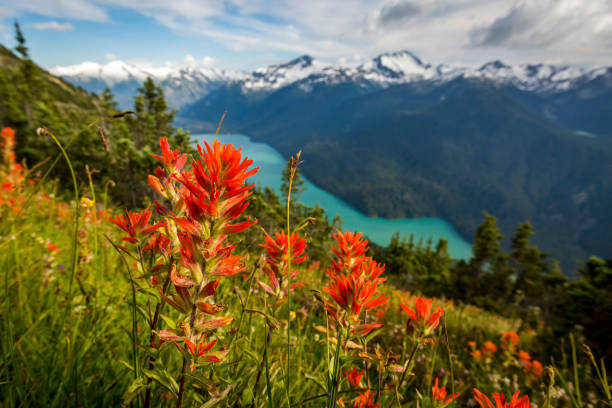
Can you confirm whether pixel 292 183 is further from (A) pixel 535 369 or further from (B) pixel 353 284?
(A) pixel 535 369

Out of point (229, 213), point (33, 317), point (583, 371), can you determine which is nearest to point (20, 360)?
point (33, 317)

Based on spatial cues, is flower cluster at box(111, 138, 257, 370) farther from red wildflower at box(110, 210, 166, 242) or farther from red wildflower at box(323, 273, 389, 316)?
red wildflower at box(323, 273, 389, 316)

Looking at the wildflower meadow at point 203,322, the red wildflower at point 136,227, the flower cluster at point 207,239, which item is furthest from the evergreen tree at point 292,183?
the red wildflower at point 136,227

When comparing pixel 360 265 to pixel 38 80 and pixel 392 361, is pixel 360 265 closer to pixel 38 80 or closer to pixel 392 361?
pixel 392 361

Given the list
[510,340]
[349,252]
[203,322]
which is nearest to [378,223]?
[510,340]

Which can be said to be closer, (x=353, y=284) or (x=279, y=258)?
(x=353, y=284)

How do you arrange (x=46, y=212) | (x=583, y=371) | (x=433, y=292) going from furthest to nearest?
(x=433, y=292) → (x=46, y=212) → (x=583, y=371)

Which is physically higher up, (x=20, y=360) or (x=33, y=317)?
(x=20, y=360)

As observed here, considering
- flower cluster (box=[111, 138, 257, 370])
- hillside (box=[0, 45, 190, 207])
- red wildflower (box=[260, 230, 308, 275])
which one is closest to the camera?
flower cluster (box=[111, 138, 257, 370])

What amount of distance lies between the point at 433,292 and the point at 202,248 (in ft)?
161

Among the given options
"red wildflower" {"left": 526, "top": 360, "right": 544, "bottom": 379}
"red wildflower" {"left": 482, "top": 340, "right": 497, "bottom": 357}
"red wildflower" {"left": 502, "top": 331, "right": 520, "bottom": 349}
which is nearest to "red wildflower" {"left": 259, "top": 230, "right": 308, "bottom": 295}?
"red wildflower" {"left": 482, "top": 340, "right": 497, "bottom": 357}

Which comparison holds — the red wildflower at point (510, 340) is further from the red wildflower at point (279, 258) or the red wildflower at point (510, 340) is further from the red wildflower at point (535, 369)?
the red wildflower at point (279, 258)

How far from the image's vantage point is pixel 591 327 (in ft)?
21.9

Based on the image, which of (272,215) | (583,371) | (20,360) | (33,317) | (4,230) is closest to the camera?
(20,360)
